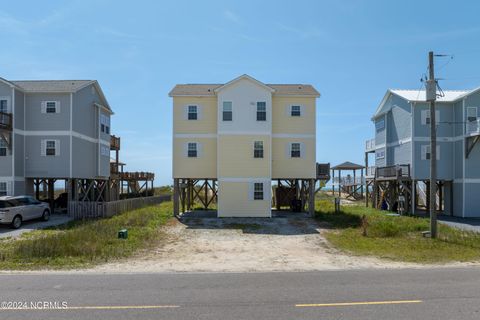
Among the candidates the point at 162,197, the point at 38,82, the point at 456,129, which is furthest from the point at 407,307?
the point at 162,197

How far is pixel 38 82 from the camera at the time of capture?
100 feet

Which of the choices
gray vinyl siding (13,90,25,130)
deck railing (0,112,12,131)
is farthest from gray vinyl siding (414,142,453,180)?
deck railing (0,112,12,131)

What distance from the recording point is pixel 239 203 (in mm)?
27016

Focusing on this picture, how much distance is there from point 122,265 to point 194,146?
1603 centimetres

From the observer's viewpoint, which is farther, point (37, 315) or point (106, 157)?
point (106, 157)

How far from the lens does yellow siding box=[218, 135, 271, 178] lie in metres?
26.9

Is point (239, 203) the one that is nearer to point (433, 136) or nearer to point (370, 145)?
point (433, 136)

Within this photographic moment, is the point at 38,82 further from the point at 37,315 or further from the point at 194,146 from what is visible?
the point at 37,315

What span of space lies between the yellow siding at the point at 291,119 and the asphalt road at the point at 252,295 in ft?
57.7

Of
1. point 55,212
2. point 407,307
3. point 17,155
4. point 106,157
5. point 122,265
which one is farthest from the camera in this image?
point 106,157

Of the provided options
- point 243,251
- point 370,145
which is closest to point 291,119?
point 243,251

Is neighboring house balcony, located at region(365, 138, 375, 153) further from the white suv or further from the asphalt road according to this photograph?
the white suv

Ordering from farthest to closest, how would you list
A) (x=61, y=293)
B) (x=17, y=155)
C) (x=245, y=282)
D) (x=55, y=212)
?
(x=55, y=212) → (x=17, y=155) → (x=245, y=282) → (x=61, y=293)

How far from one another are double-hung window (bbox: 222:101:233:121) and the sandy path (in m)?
7.49
